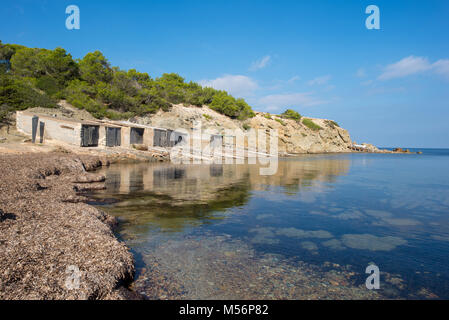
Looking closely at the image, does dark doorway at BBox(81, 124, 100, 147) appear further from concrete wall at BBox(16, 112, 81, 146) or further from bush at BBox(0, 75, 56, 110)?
bush at BBox(0, 75, 56, 110)

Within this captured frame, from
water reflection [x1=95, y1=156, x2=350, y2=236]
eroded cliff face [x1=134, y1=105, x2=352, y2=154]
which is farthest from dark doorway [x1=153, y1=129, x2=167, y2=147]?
water reflection [x1=95, y1=156, x2=350, y2=236]

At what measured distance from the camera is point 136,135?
3597cm

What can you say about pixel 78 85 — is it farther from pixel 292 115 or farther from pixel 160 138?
pixel 292 115

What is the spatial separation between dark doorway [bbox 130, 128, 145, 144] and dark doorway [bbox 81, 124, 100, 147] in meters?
4.26

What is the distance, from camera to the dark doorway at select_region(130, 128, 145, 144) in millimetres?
35009

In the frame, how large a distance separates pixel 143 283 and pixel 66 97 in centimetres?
4567

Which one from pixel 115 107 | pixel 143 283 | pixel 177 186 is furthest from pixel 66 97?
pixel 143 283

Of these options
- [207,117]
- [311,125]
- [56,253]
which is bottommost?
[56,253]

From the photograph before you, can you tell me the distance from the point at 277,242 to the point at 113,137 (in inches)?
1150

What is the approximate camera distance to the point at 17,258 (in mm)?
5039

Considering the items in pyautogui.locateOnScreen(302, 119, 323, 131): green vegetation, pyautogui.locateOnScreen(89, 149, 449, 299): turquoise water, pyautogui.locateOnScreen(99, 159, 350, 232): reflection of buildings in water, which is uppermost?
pyautogui.locateOnScreen(302, 119, 323, 131): green vegetation

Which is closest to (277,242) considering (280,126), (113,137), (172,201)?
(172,201)
